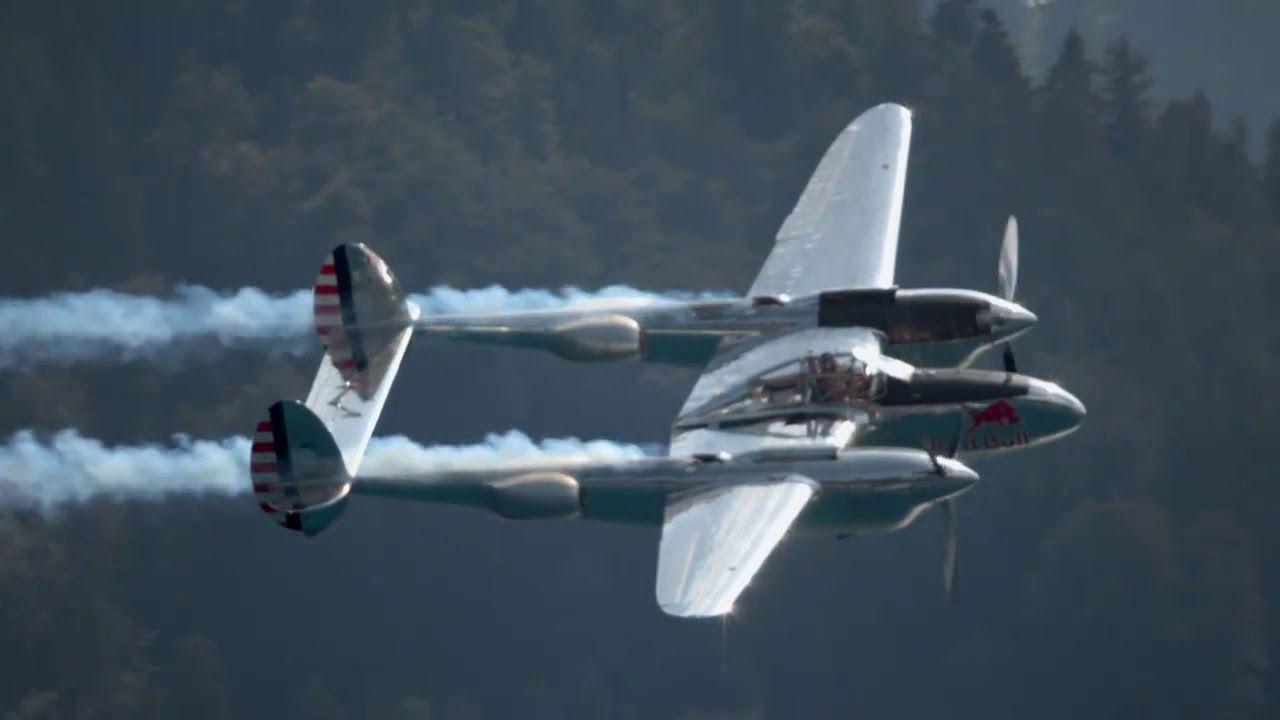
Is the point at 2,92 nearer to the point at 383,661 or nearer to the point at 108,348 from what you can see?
the point at 383,661

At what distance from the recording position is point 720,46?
400 feet

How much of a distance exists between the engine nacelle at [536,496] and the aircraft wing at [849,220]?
9.67m

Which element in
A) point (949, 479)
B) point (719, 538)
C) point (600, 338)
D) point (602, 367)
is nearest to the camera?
point (719, 538)

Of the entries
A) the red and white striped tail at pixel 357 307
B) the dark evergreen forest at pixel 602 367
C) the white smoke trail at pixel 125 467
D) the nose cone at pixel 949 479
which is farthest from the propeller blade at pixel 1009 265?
the dark evergreen forest at pixel 602 367

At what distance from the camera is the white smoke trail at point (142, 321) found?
6788 centimetres

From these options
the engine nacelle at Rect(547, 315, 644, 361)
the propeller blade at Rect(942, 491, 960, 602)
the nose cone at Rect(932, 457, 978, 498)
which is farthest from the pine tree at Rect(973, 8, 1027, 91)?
the nose cone at Rect(932, 457, 978, 498)

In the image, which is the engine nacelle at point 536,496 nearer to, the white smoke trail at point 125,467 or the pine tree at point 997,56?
the white smoke trail at point 125,467

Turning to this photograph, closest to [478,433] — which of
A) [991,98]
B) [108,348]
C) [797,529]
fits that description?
[991,98]

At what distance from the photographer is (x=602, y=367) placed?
4205 inches

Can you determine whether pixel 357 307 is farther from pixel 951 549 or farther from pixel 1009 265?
pixel 951 549

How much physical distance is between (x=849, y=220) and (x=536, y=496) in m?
13.4

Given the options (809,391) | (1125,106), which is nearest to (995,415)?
(809,391)

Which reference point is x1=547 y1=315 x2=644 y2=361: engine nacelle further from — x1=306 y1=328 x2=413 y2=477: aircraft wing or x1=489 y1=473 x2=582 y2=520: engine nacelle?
x1=489 y1=473 x2=582 y2=520: engine nacelle

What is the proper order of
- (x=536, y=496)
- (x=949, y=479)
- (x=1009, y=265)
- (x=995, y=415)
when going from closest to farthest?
(x=949, y=479)
(x=536, y=496)
(x=995, y=415)
(x=1009, y=265)
